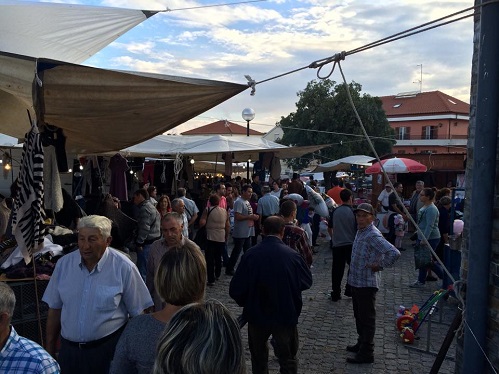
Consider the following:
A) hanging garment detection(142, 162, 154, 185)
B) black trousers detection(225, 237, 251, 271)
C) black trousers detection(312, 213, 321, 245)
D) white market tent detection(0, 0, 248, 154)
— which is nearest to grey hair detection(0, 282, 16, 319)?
white market tent detection(0, 0, 248, 154)

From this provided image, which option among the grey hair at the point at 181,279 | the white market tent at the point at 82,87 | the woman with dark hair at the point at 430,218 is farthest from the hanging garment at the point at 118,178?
the grey hair at the point at 181,279

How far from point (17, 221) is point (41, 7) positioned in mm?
4110

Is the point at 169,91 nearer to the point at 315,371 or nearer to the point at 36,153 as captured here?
the point at 36,153

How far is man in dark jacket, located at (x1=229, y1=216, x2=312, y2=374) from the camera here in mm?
4090

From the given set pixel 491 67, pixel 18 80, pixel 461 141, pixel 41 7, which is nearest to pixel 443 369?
pixel 491 67

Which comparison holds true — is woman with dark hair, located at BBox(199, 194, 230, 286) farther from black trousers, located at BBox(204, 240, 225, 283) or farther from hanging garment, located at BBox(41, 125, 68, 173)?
hanging garment, located at BBox(41, 125, 68, 173)

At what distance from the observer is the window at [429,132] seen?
59281 mm

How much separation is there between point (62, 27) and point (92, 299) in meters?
4.74

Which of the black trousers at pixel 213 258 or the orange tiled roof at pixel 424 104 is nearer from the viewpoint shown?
the black trousers at pixel 213 258

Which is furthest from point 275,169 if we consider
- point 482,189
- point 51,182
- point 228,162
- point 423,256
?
point 482,189

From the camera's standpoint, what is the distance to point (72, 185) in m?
13.7

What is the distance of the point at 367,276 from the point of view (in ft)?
17.2

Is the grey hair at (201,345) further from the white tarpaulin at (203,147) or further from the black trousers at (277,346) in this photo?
the white tarpaulin at (203,147)

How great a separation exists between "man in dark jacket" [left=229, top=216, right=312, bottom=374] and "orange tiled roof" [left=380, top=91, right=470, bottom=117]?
60.0 meters
